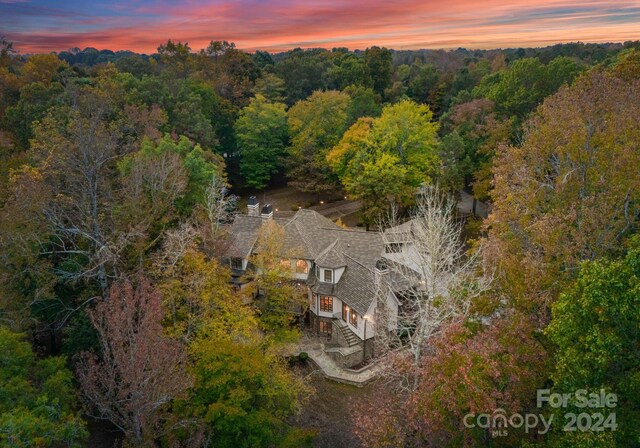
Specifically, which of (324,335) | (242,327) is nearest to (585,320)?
(242,327)

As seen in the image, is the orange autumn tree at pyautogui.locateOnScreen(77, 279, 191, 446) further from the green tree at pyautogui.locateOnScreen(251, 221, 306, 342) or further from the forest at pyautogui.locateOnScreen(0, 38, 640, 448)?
the green tree at pyautogui.locateOnScreen(251, 221, 306, 342)

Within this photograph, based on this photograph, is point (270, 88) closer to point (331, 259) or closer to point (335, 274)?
point (331, 259)

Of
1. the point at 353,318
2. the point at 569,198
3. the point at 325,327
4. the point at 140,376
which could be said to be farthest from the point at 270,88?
the point at 140,376

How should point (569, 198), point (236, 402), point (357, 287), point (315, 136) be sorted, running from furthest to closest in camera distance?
point (315, 136)
point (357, 287)
point (569, 198)
point (236, 402)

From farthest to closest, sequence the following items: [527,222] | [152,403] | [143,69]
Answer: [143,69]
[527,222]
[152,403]

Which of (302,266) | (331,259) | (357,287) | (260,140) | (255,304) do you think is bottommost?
(255,304)

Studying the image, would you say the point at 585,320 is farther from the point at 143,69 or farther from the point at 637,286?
the point at 143,69

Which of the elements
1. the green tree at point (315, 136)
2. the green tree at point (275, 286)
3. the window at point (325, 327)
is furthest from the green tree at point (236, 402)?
the green tree at point (315, 136)
